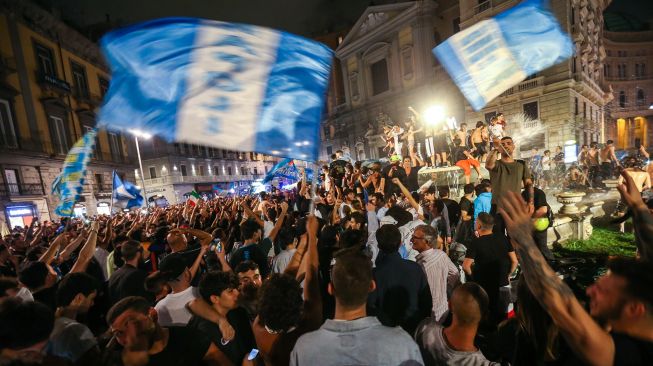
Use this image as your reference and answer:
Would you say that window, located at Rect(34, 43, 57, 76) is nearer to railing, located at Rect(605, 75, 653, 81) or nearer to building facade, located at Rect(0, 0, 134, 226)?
building facade, located at Rect(0, 0, 134, 226)

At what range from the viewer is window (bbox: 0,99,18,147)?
20531 millimetres

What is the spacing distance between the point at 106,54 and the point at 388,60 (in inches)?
1374

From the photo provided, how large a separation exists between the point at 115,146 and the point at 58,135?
6.18 m

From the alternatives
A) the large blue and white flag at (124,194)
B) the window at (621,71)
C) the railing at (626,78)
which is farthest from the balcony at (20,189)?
the window at (621,71)

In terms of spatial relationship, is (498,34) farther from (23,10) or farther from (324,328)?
(23,10)

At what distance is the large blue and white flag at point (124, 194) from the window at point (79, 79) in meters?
23.4

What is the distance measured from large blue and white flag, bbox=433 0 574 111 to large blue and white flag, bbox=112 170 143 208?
10631 mm

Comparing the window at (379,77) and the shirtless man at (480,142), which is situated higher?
the window at (379,77)

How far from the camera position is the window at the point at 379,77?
35.3 m

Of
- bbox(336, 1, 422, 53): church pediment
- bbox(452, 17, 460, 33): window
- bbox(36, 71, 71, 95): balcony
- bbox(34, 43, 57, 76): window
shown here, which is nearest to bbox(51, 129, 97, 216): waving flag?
bbox(36, 71, 71, 95): balcony

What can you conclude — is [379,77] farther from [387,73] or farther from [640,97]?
[640,97]

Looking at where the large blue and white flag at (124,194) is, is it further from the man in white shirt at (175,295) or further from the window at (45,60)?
the window at (45,60)

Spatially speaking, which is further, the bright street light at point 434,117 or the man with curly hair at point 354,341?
the bright street light at point 434,117

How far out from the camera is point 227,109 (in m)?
2.95
